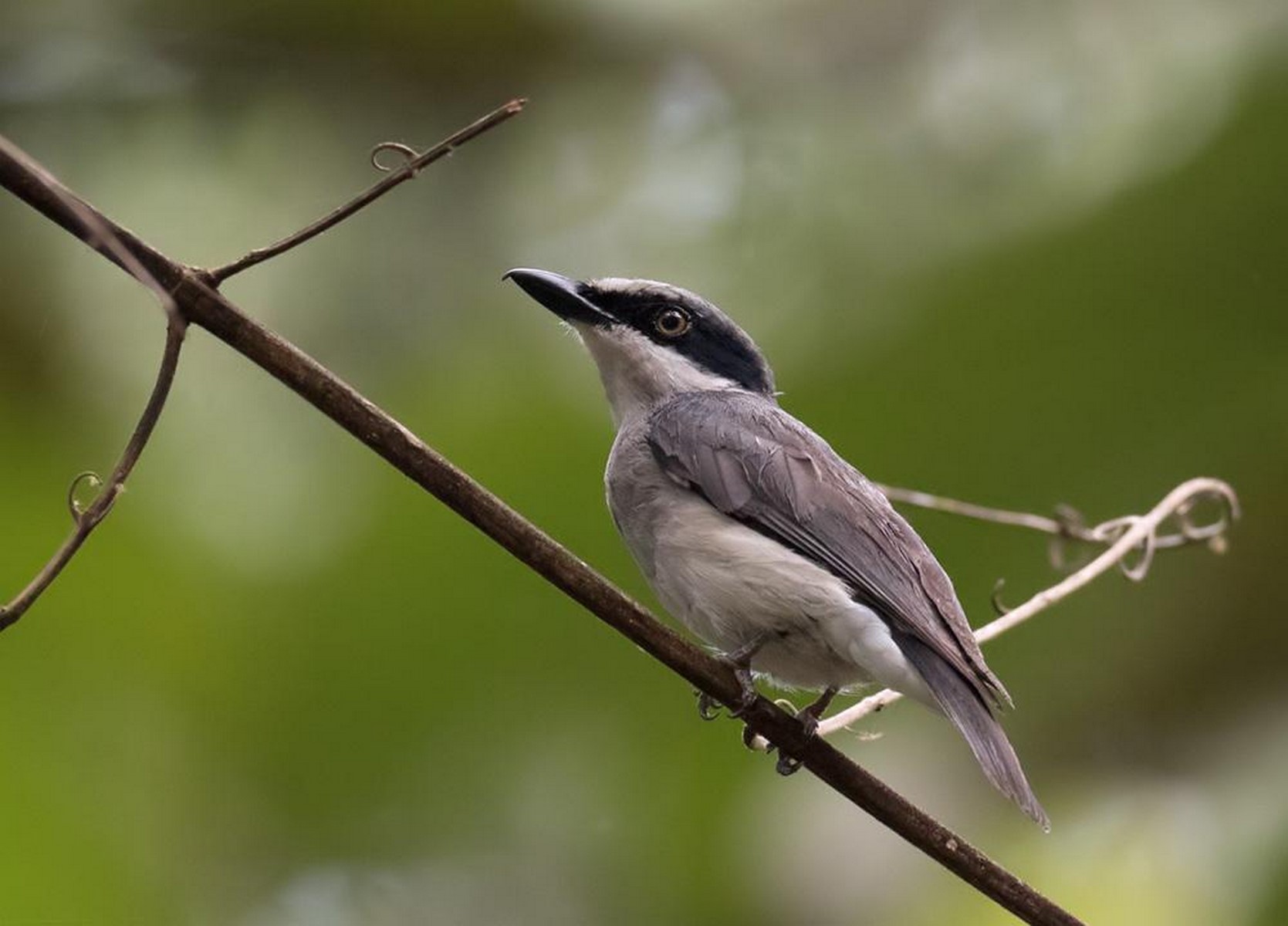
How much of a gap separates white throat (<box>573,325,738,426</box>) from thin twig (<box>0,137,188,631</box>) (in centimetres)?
188

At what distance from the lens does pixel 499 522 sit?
2.23 metres

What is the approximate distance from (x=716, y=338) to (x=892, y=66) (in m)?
1.24

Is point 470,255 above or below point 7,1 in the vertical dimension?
below

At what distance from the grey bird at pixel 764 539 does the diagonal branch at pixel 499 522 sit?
35 cm

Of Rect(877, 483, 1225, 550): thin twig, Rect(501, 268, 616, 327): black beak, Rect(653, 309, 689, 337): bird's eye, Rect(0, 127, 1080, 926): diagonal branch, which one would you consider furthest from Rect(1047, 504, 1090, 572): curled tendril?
Rect(0, 127, 1080, 926): diagonal branch

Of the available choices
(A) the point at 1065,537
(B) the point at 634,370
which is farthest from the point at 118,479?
(A) the point at 1065,537

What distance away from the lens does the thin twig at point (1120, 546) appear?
3213 millimetres

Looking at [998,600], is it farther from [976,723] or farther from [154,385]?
[154,385]

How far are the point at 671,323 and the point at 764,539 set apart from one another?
80cm

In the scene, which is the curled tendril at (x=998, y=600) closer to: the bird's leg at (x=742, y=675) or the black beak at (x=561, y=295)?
the bird's leg at (x=742, y=675)

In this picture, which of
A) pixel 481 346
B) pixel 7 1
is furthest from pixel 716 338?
pixel 7 1

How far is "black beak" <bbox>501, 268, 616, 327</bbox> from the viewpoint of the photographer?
363cm

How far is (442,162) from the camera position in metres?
5.23

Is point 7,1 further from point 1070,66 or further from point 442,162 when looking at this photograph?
point 1070,66
